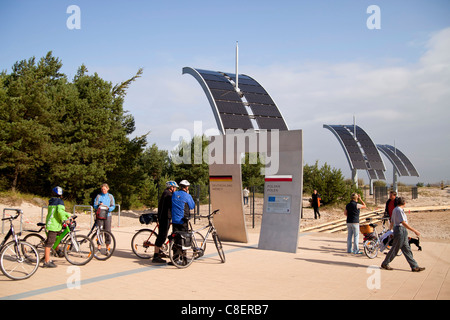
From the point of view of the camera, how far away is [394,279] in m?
8.02

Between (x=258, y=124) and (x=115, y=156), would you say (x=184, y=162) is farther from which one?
(x=258, y=124)

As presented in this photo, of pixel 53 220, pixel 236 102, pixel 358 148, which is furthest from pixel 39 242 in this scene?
pixel 358 148

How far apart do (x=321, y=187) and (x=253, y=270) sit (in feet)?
69.9

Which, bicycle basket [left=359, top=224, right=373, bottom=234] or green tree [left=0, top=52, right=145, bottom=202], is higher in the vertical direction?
green tree [left=0, top=52, right=145, bottom=202]

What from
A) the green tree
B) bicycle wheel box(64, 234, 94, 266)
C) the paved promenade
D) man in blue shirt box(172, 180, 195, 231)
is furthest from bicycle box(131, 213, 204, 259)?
the green tree

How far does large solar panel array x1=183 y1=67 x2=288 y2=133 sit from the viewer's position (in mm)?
16208

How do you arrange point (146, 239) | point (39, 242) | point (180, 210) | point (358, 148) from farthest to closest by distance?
1. point (358, 148)
2. point (146, 239)
3. point (39, 242)
4. point (180, 210)

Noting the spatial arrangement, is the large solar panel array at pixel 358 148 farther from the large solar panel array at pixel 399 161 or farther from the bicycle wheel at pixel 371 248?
the bicycle wheel at pixel 371 248

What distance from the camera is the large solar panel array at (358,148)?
156 feet

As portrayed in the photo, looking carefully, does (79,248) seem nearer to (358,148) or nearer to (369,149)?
(358,148)

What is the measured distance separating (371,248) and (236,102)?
895cm

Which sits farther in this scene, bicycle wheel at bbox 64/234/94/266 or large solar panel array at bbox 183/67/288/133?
large solar panel array at bbox 183/67/288/133

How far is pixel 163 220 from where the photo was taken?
9711mm

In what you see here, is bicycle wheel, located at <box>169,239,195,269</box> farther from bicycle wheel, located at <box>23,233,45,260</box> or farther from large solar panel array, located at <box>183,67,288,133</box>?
large solar panel array, located at <box>183,67,288,133</box>
